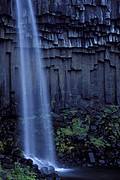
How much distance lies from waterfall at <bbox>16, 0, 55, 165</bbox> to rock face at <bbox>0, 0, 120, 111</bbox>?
14.9 inches

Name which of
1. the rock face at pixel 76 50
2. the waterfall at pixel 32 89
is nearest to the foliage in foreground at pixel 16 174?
the waterfall at pixel 32 89

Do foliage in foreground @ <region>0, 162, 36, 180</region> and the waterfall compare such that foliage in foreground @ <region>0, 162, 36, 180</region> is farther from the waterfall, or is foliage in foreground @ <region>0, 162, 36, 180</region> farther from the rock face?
the rock face

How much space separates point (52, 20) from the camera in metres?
17.1

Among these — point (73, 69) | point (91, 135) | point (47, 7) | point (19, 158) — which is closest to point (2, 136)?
point (19, 158)

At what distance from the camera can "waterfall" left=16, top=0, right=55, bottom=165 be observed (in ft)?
51.3

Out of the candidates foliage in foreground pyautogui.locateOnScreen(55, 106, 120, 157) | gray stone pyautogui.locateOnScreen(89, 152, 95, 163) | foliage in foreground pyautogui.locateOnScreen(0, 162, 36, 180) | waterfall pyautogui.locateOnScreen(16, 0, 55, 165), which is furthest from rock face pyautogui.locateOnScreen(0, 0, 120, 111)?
foliage in foreground pyautogui.locateOnScreen(0, 162, 36, 180)

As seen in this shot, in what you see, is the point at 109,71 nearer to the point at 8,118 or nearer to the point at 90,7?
the point at 90,7

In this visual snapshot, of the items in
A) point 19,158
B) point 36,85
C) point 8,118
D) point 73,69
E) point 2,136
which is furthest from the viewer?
point 73,69

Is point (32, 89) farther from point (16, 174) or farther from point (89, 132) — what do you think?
point (16, 174)

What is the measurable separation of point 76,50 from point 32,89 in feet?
12.7

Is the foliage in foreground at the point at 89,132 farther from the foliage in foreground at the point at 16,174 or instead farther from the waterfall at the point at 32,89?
the foliage in foreground at the point at 16,174

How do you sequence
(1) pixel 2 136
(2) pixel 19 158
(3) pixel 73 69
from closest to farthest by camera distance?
(2) pixel 19 158
(1) pixel 2 136
(3) pixel 73 69

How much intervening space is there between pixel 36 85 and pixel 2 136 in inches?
150

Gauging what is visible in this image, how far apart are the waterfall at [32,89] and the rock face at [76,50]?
0.38 meters
